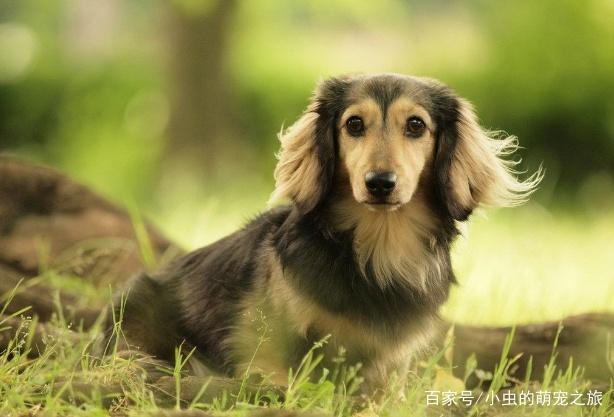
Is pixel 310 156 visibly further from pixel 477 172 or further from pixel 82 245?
pixel 82 245

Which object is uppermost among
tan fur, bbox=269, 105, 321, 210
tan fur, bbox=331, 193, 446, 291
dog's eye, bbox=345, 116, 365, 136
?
dog's eye, bbox=345, 116, 365, 136

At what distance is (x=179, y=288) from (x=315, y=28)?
15.1 meters

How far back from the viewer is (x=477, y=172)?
4094mm

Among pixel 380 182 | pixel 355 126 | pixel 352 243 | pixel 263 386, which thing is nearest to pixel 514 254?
pixel 352 243

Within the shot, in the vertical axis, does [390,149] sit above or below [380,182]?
above

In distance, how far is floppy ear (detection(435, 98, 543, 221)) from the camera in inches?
156

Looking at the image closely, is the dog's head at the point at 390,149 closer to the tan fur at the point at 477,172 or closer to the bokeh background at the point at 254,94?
the tan fur at the point at 477,172

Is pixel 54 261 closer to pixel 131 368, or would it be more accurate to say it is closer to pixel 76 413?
pixel 131 368

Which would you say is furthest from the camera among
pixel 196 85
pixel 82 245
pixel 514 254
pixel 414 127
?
pixel 196 85

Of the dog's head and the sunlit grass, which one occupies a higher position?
the dog's head

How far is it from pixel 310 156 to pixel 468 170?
71 centimetres

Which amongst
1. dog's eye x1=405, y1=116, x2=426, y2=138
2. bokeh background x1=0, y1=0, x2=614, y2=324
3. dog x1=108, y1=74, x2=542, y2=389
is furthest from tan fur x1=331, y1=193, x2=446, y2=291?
bokeh background x1=0, y1=0, x2=614, y2=324

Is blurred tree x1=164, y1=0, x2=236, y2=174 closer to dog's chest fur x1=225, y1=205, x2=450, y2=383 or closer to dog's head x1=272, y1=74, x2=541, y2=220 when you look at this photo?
dog's head x1=272, y1=74, x2=541, y2=220

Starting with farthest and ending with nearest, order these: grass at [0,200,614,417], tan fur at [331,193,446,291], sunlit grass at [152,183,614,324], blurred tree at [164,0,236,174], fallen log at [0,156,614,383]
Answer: blurred tree at [164,0,236,174], sunlit grass at [152,183,614,324], fallen log at [0,156,614,383], tan fur at [331,193,446,291], grass at [0,200,614,417]
